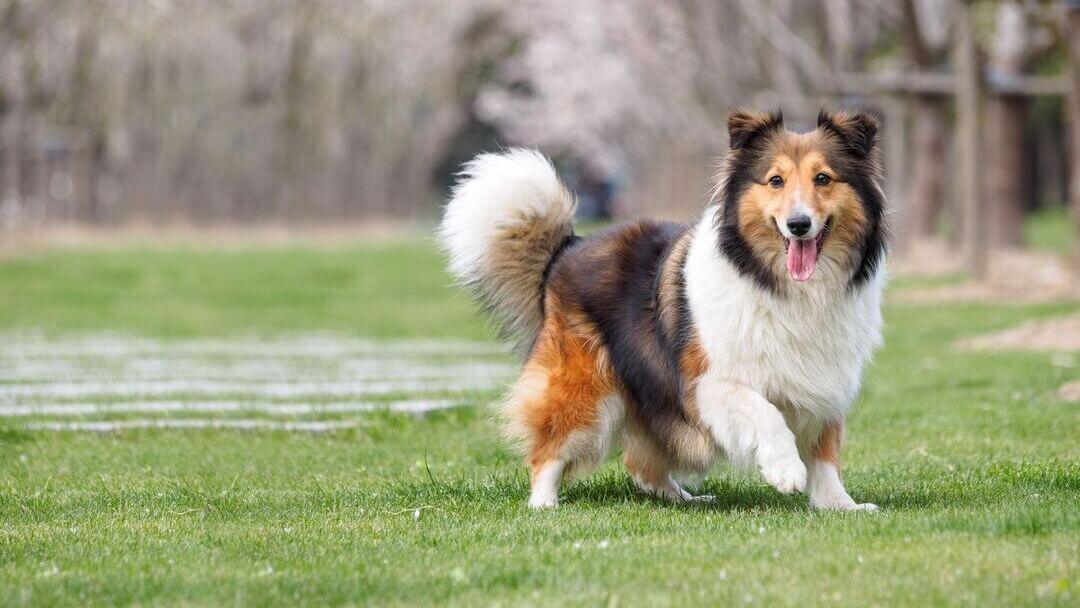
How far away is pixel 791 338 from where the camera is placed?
652 cm

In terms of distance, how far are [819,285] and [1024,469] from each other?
1.59 metres

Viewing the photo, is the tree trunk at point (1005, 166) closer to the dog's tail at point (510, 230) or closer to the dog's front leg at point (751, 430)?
the dog's tail at point (510, 230)

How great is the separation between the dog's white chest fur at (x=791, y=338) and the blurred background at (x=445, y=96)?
12735 millimetres

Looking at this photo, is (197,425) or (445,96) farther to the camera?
(445,96)

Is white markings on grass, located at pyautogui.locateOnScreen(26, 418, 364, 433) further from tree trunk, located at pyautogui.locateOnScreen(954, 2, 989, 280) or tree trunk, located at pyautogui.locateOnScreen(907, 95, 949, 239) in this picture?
tree trunk, located at pyautogui.locateOnScreen(907, 95, 949, 239)

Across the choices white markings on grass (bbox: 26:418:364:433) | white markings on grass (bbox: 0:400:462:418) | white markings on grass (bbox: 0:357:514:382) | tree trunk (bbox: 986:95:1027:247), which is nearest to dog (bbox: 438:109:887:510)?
white markings on grass (bbox: 26:418:364:433)

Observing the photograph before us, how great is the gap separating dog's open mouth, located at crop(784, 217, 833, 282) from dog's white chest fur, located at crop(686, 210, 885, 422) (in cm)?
8

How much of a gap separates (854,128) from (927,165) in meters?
22.8

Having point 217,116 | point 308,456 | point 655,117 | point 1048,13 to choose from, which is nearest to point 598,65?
point 655,117

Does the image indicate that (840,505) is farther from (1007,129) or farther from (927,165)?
(927,165)

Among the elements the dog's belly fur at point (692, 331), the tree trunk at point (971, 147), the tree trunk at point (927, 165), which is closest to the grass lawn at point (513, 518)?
the dog's belly fur at point (692, 331)

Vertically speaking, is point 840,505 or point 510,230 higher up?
point 510,230

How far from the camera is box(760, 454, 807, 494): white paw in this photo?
20.4ft

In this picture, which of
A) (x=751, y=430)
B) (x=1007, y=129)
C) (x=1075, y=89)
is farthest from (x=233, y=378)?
(x=1007, y=129)
